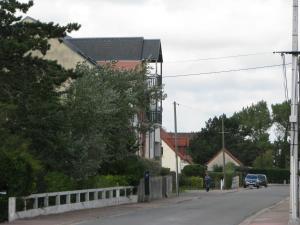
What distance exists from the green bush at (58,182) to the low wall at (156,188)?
1064cm

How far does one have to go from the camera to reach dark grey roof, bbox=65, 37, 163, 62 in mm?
62500

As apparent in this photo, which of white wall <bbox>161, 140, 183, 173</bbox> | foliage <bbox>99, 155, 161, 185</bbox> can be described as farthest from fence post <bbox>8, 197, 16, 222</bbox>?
white wall <bbox>161, 140, 183, 173</bbox>

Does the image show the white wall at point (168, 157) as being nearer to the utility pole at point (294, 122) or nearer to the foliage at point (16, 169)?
the foliage at point (16, 169)

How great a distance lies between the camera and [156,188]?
47.5 m

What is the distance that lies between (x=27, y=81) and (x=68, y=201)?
598 centimetres

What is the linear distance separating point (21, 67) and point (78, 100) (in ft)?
19.8

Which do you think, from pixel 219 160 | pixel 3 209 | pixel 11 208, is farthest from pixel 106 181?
pixel 219 160

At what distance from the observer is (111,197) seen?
37.8m

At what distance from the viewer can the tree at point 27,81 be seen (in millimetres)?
26594

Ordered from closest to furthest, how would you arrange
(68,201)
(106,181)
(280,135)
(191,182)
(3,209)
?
(3,209), (68,201), (106,181), (191,182), (280,135)

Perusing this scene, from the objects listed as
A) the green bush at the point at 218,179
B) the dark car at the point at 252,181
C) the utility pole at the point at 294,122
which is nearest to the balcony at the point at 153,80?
the green bush at the point at 218,179

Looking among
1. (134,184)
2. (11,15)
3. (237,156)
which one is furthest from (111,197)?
(237,156)

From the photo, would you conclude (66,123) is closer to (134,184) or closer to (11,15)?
(11,15)

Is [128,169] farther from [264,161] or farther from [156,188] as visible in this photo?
[264,161]
